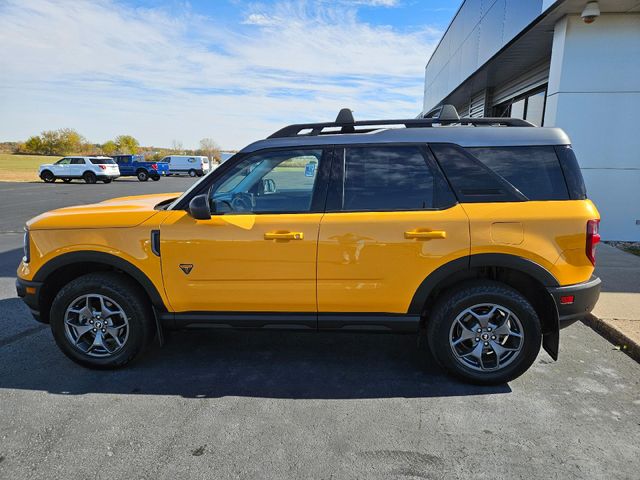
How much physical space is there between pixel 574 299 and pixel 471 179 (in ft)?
3.74

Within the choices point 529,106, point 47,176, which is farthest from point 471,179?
point 47,176

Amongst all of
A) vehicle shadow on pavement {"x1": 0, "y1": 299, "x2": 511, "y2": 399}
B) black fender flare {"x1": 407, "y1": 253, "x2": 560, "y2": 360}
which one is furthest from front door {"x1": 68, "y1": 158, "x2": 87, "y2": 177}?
black fender flare {"x1": 407, "y1": 253, "x2": 560, "y2": 360}

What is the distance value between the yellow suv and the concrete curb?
3.26ft

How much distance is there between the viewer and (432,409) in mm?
2859

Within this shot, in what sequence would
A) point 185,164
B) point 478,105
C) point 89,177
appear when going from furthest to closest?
point 185,164
point 89,177
point 478,105

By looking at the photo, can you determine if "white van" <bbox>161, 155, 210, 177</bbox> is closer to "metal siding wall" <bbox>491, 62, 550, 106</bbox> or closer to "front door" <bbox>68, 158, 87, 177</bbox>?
"front door" <bbox>68, 158, 87, 177</bbox>

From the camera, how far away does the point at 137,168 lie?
115ft

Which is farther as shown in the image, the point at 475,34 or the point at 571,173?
→ the point at 475,34

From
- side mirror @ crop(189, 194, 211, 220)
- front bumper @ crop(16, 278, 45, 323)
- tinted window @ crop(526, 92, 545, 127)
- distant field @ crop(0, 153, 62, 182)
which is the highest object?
tinted window @ crop(526, 92, 545, 127)

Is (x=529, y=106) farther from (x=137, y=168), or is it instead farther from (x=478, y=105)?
(x=137, y=168)

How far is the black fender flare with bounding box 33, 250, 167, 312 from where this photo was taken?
10.5ft

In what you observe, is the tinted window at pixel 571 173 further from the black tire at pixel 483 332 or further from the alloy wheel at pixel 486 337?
the alloy wheel at pixel 486 337

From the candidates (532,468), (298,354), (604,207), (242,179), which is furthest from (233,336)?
(604,207)

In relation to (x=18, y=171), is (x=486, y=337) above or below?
above
